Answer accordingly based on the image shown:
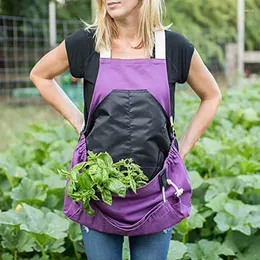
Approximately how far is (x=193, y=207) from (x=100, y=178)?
Answer: 164 centimetres

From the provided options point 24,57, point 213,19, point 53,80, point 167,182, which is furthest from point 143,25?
point 213,19

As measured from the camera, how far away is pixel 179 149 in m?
2.66

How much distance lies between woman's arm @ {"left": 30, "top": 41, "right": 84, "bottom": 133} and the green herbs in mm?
419

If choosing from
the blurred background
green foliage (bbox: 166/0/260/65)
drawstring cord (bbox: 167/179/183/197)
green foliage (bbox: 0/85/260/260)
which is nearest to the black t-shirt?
drawstring cord (bbox: 167/179/183/197)

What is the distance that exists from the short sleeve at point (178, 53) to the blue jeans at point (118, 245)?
587mm

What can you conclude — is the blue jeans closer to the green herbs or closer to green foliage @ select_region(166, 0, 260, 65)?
the green herbs

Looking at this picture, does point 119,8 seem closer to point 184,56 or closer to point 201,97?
point 184,56

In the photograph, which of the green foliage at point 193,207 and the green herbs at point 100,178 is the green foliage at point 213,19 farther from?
the green herbs at point 100,178

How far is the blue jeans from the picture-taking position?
245 centimetres

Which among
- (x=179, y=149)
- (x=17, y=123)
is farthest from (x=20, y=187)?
(x=17, y=123)

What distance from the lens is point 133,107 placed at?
231cm

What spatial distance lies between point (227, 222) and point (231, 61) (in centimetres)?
1010

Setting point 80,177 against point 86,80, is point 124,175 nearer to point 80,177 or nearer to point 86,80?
point 80,177

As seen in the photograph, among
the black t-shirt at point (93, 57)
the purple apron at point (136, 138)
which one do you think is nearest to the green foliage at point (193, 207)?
the purple apron at point (136, 138)
